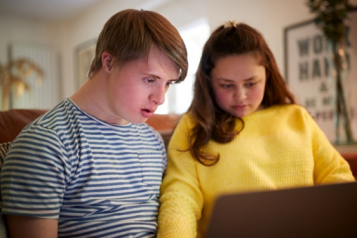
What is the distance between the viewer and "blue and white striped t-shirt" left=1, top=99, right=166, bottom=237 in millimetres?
719

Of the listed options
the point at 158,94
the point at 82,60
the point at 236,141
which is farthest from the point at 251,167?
the point at 82,60

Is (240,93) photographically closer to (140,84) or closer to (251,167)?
(251,167)

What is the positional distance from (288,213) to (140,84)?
17.4 inches

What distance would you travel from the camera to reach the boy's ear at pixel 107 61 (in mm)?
848

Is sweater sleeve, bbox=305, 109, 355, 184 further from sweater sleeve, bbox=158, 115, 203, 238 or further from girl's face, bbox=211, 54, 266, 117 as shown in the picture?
sweater sleeve, bbox=158, 115, 203, 238

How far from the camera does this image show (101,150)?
33.8 inches

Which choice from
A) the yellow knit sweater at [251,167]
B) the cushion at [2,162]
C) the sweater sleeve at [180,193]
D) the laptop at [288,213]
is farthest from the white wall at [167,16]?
the cushion at [2,162]

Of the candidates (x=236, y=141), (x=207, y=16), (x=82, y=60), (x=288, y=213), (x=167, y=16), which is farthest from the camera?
(x=82, y=60)

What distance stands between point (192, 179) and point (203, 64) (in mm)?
379

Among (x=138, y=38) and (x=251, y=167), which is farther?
A: (x=251, y=167)

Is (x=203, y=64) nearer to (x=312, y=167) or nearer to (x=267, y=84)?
(x=267, y=84)

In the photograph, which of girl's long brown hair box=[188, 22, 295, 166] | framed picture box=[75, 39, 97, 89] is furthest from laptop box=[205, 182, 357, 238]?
framed picture box=[75, 39, 97, 89]

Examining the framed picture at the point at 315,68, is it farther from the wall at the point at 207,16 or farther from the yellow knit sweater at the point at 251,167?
the yellow knit sweater at the point at 251,167

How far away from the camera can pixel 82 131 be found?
0.83m
